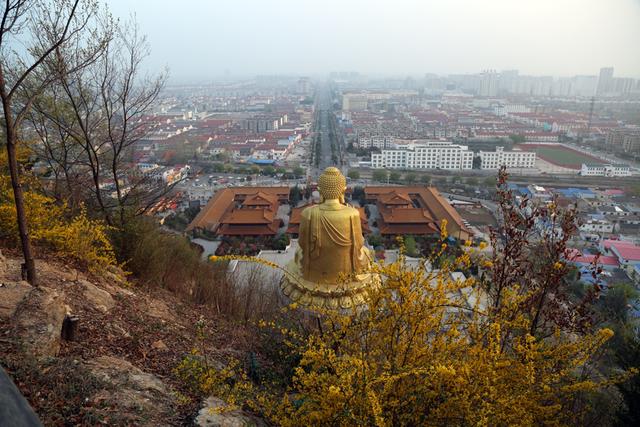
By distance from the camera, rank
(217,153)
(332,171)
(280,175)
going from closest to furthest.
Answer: (332,171) → (280,175) → (217,153)

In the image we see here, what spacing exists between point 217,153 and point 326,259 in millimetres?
30605

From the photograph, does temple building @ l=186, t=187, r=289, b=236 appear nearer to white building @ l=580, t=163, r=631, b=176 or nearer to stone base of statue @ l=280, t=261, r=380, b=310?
stone base of statue @ l=280, t=261, r=380, b=310

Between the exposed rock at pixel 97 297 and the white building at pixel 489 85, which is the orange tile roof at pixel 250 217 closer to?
the exposed rock at pixel 97 297

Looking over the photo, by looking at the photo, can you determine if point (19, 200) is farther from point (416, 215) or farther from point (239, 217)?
point (416, 215)

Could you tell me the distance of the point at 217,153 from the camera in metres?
34.4

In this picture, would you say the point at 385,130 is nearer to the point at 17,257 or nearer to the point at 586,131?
the point at 586,131

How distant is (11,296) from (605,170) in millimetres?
30980

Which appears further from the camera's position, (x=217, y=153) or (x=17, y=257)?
(x=217, y=153)

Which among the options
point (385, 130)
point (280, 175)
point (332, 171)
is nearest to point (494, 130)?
point (385, 130)

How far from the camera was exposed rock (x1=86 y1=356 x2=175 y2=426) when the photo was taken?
235 cm

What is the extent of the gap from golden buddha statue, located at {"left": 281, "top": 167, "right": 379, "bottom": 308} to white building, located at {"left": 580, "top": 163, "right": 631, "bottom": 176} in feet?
89.3

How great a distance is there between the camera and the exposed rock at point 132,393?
235cm

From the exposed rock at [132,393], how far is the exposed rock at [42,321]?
11.4 inches

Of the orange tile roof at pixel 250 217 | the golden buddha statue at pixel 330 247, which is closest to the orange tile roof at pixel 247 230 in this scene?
the orange tile roof at pixel 250 217
